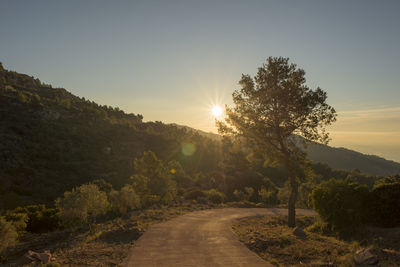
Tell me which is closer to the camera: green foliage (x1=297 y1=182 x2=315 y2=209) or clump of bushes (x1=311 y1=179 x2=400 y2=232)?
clump of bushes (x1=311 y1=179 x2=400 y2=232)

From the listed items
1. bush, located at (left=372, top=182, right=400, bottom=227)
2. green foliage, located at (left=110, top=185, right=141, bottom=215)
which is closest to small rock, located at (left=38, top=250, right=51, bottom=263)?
green foliage, located at (left=110, top=185, right=141, bottom=215)

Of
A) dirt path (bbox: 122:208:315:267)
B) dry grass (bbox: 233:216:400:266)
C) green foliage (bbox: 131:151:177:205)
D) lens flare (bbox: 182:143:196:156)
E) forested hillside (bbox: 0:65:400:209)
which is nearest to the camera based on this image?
dry grass (bbox: 233:216:400:266)

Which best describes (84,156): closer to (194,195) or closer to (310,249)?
(194,195)

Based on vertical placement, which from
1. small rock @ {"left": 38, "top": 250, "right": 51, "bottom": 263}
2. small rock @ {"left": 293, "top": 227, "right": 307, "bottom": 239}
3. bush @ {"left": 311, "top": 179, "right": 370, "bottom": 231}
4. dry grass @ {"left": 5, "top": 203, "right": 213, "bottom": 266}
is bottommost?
dry grass @ {"left": 5, "top": 203, "right": 213, "bottom": 266}

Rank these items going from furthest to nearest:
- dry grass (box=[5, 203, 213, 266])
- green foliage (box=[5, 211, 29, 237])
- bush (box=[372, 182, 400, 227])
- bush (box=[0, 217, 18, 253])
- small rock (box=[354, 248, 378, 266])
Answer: green foliage (box=[5, 211, 29, 237]) < bush (box=[372, 182, 400, 227]) < bush (box=[0, 217, 18, 253]) < dry grass (box=[5, 203, 213, 266]) < small rock (box=[354, 248, 378, 266])

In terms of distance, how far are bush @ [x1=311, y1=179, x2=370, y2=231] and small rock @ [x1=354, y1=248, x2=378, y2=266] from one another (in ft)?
18.0

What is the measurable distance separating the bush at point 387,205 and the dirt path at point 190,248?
333 inches

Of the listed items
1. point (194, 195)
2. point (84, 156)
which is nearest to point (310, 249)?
point (194, 195)

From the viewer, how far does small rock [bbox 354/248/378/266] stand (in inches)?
353

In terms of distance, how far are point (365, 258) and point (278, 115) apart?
10.1m

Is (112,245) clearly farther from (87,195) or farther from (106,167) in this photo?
(106,167)

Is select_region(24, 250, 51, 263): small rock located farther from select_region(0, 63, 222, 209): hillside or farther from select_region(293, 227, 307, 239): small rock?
select_region(0, 63, 222, 209): hillside

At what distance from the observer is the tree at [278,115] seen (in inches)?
666

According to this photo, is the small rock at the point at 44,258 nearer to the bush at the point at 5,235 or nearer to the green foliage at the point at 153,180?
the bush at the point at 5,235
